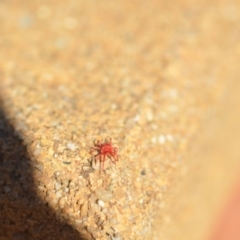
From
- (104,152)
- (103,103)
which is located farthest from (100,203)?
(103,103)

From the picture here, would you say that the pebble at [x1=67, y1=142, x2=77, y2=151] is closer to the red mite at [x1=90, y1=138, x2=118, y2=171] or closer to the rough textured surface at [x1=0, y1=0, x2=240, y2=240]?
the rough textured surface at [x1=0, y1=0, x2=240, y2=240]

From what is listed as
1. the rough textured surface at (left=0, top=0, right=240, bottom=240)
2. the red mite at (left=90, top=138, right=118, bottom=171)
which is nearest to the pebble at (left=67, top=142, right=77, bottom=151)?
the rough textured surface at (left=0, top=0, right=240, bottom=240)

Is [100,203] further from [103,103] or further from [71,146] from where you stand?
[103,103]

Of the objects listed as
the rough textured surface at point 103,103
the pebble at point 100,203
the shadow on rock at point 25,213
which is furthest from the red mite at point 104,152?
the shadow on rock at point 25,213

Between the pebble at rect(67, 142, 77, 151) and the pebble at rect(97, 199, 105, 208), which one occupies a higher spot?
the pebble at rect(67, 142, 77, 151)

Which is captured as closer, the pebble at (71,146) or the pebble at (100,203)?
the pebble at (100,203)

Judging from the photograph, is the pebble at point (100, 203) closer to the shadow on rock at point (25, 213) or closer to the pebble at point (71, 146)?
the shadow on rock at point (25, 213)
